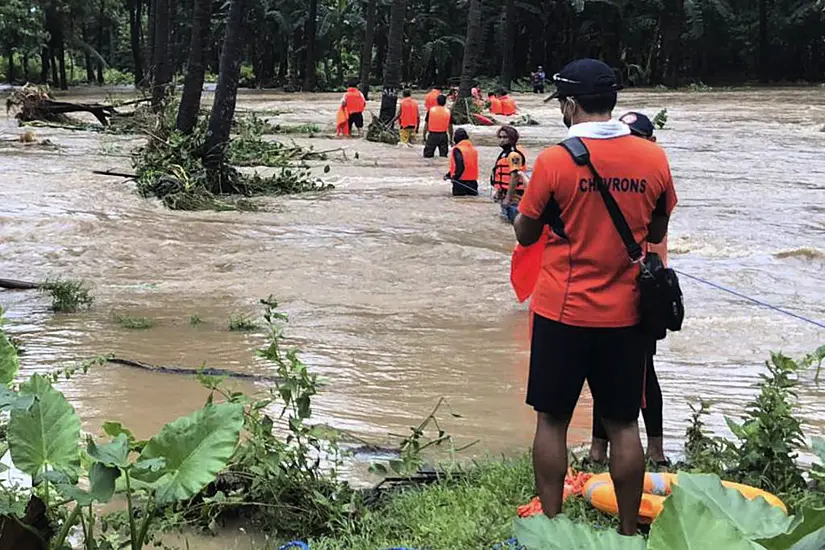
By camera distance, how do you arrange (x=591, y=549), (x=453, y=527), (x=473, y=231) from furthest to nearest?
1. (x=473, y=231)
2. (x=453, y=527)
3. (x=591, y=549)

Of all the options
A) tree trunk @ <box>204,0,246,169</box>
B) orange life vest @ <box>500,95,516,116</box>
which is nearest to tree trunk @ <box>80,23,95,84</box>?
orange life vest @ <box>500,95,516,116</box>

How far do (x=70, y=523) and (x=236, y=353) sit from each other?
4225mm

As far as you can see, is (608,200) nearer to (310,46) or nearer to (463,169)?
(463,169)

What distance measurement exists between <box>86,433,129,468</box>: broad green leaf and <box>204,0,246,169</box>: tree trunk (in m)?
12.2

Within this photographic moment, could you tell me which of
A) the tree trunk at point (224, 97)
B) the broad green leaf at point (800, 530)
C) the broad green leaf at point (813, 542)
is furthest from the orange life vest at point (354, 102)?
the broad green leaf at point (813, 542)

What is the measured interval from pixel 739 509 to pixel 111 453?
68.4 inches

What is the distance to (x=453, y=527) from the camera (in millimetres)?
3904

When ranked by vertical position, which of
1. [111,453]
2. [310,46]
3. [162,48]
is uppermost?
[310,46]

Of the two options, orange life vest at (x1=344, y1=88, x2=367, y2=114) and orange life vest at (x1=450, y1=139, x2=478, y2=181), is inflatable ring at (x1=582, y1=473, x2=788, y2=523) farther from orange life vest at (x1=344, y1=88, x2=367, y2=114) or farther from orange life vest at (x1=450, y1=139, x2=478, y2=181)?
orange life vest at (x1=344, y1=88, x2=367, y2=114)

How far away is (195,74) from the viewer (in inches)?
635

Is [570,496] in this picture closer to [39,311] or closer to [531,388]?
[531,388]

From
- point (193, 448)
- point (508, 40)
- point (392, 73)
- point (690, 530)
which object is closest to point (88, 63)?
point (508, 40)

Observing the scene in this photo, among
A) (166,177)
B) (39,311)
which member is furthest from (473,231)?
(39,311)

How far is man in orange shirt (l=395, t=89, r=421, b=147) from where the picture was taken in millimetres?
23125
